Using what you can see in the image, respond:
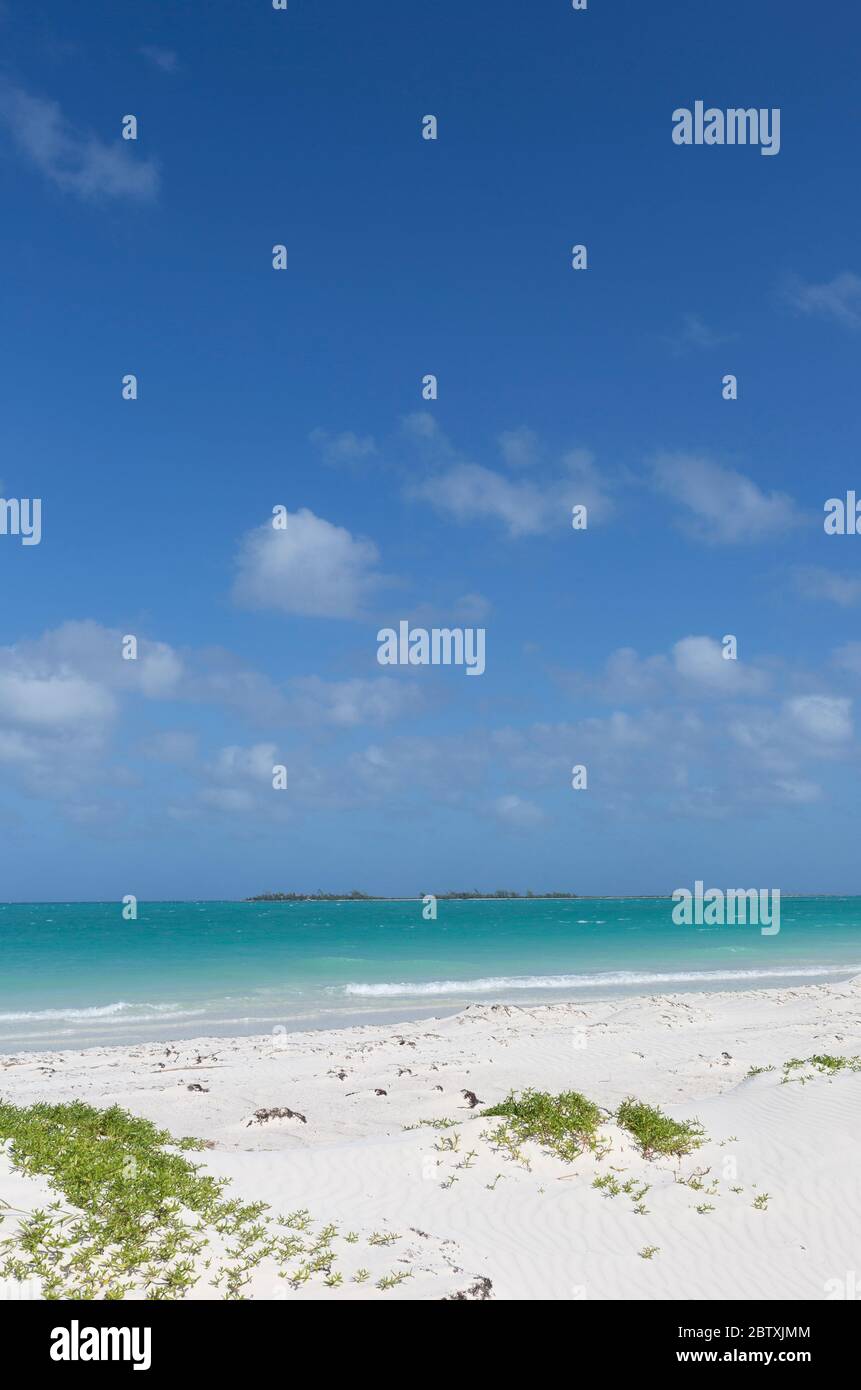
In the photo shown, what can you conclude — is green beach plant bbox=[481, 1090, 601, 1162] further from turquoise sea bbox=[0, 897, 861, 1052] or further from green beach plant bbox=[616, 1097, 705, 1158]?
turquoise sea bbox=[0, 897, 861, 1052]

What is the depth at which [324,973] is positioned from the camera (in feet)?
138

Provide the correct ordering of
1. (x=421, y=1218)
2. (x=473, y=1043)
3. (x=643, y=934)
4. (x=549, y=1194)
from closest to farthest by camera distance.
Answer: (x=421, y=1218) → (x=549, y=1194) → (x=473, y=1043) → (x=643, y=934)

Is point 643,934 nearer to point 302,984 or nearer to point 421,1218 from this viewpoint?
point 302,984

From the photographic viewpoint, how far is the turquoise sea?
1165 inches

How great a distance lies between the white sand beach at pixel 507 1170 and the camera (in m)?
8.15

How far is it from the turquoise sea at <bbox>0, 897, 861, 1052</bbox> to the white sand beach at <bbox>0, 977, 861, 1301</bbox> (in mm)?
8538

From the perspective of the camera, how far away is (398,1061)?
2084cm

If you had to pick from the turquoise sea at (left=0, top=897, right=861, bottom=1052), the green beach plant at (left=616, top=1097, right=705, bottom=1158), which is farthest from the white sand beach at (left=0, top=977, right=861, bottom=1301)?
the turquoise sea at (left=0, top=897, right=861, bottom=1052)

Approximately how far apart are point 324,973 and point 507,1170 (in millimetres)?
32979

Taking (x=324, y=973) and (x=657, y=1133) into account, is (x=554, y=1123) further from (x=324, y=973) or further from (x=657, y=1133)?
(x=324, y=973)
